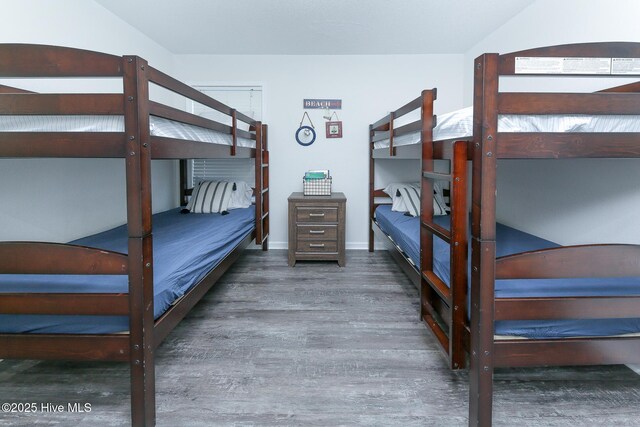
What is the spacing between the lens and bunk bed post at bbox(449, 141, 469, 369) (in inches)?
64.9

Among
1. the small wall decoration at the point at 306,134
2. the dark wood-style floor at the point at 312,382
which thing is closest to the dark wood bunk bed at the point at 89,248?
the dark wood-style floor at the point at 312,382

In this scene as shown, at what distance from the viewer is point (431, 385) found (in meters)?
1.76

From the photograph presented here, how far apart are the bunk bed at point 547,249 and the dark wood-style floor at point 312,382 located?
0.33 meters

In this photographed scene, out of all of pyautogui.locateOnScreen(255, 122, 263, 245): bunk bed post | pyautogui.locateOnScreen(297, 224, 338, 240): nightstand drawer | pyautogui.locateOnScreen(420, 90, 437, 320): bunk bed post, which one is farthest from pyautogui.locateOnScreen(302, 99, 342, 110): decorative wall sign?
pyautogui.locateOnScreen(420, 90, 437, 320): bunk bed post

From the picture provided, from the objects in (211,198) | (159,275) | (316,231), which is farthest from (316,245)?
(159,275)

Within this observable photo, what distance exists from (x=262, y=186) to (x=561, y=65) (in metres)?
3.23

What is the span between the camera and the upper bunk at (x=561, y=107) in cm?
130

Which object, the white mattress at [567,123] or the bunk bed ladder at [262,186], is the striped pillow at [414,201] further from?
the white mattress at [567,123]

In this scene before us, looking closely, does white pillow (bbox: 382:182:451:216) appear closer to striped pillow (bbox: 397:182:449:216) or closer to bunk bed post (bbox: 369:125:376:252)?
striped pillow (bbox: 397:182:449:216)

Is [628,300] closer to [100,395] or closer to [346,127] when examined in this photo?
[100,395]

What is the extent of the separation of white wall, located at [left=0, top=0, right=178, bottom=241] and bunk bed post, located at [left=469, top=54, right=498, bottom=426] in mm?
2370

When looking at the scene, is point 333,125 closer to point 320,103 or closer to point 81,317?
point 320,103

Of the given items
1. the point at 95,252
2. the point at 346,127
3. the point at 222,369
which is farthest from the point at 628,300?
the point at 346,127

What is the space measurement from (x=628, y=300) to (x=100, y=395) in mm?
2082
